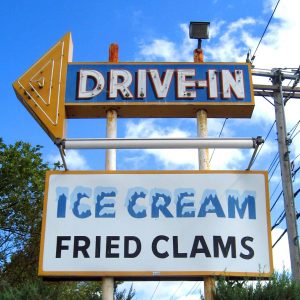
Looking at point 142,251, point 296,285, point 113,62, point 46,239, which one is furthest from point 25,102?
point 296,285

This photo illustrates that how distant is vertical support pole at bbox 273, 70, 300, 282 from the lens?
12389 millimetres

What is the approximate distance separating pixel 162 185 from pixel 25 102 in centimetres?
276

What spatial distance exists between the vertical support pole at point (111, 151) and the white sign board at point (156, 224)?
19 cm

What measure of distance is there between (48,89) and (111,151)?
5.16ft

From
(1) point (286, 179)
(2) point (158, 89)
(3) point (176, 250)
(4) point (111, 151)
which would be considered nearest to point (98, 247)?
(3) point (176, 250)

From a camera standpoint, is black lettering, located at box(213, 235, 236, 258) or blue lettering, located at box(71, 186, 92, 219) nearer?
black lettering, located at box(213, 235, 236, 258)

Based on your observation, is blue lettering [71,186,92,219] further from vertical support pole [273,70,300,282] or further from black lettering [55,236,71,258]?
vertical support pole [273,70,300,282]

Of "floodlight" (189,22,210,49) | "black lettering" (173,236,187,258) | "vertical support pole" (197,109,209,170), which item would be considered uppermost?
"floodlight" (189,22,210,49)

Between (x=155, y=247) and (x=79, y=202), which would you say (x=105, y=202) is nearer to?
(x=79, y=202)

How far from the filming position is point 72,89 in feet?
31.6

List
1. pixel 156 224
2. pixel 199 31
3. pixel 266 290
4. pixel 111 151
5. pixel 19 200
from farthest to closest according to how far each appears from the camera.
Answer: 1. pixel 19 200
2. pixel 199 31
3. pixel 111 151
4. pixel 156 224
5. pixel 266 290

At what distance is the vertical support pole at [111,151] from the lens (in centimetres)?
→ 838

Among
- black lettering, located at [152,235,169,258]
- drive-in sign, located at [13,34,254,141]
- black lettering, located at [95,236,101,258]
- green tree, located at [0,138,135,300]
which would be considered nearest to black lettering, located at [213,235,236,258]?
black lettering, located at [152,235,169,258]

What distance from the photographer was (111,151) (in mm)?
9234
